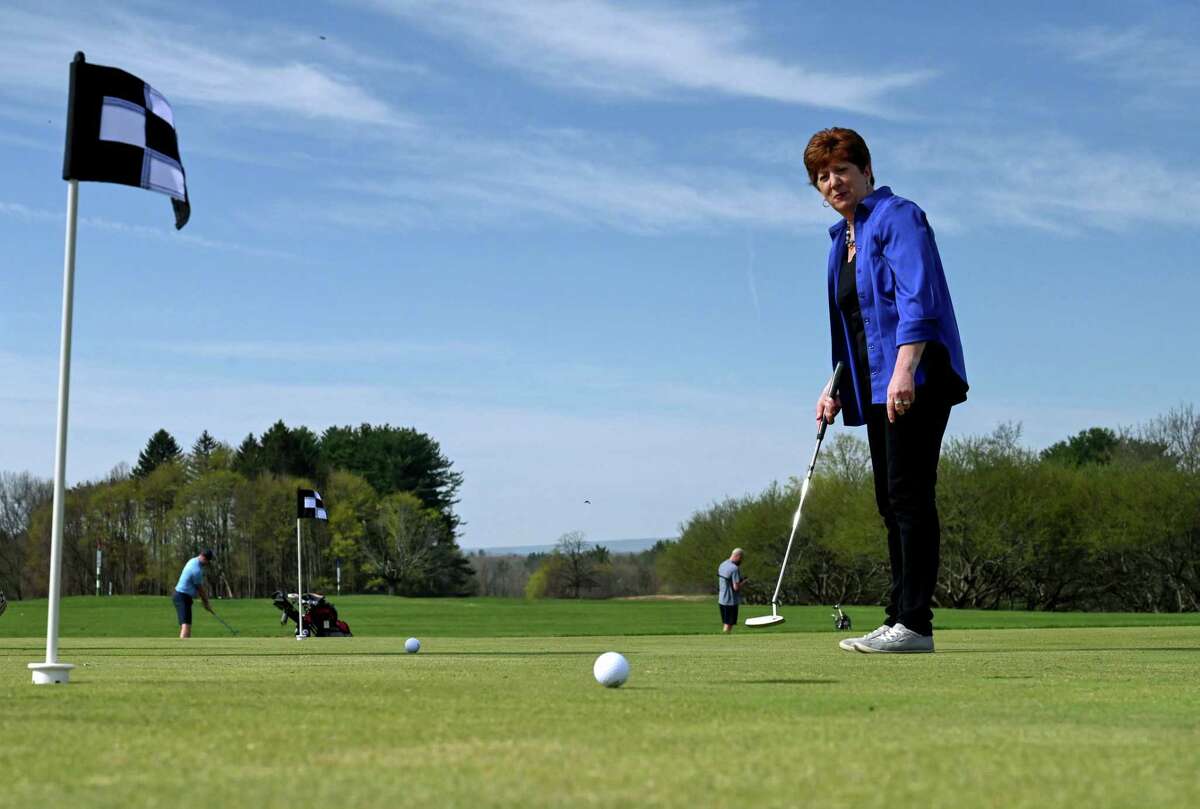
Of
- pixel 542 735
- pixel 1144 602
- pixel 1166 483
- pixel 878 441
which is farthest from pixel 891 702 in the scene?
pixel 1144 602

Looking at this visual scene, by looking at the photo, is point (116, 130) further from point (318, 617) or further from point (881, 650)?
point (318, 617)

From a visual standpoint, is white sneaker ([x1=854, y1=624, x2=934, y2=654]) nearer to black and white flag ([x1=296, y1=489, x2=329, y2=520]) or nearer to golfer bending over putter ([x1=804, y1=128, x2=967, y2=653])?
golfer bending over putter ([x1=804, y1=128, x2=967, y2=653])

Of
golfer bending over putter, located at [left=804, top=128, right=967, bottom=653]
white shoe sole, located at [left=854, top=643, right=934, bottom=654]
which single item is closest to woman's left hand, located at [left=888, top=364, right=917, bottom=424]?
golfer bending over putter, located at [left=804, top=128, right=967, bottom=653]

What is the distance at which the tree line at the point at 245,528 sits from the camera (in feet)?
346

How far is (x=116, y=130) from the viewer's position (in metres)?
6.27

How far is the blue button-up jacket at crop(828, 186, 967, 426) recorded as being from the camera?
307 inches

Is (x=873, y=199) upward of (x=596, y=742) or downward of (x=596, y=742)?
upward

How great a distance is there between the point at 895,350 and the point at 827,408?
911 mm

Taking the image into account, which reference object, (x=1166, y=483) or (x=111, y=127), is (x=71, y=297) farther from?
(x=1166, y=483)

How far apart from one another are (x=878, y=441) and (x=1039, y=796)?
575 centimetres

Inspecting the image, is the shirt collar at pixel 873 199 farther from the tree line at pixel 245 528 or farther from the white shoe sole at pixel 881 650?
the tree line at pixel 245 528

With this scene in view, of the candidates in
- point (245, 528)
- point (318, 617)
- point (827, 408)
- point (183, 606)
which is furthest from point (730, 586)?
point (245, 528)

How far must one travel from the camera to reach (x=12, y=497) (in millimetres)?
121062

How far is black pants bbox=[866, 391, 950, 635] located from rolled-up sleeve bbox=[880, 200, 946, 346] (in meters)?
0.42
